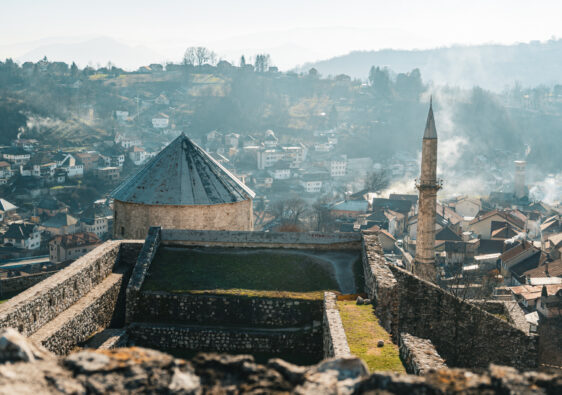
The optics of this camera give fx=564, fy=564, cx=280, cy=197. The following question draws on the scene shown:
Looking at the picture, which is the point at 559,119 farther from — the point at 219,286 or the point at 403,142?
the point at 219,286

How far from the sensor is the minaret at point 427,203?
918 inches

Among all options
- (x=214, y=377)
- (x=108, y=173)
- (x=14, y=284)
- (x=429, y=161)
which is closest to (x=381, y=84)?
(x=108, y=173)

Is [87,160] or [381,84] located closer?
[87,160]

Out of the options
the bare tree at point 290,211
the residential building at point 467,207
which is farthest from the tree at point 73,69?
the residential building at point 467,207

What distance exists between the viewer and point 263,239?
37.0ft

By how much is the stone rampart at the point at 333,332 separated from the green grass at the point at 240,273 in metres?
0.59

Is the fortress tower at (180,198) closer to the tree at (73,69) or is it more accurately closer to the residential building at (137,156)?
the residential building at (137,156)

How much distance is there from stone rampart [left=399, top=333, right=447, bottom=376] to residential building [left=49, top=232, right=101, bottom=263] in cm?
4014

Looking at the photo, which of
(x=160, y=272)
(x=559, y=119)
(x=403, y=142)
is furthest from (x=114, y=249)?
(x=559, y=119)

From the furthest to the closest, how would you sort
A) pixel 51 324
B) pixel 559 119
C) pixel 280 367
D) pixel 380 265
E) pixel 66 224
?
pixel 559 119 → pixel 66 224 → pixel 380 265 → pixel 51 324 → pixel 280 367

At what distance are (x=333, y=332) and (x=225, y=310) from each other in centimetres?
251

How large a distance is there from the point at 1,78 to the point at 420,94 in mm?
105110

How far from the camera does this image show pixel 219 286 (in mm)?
9594

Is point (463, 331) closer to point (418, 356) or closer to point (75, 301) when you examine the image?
point (418, 356)
